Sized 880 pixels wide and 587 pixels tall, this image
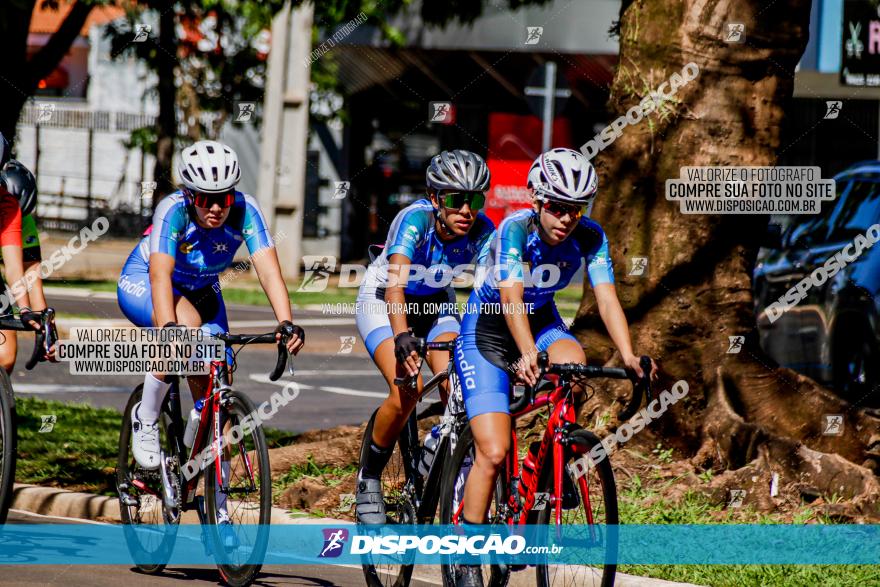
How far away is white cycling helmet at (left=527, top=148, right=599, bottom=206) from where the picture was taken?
5809mm

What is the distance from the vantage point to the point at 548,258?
6109mm

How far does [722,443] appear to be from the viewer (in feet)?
28.6

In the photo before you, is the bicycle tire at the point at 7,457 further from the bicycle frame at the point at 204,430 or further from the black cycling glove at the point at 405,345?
the black cycling glove at the point at 405,345

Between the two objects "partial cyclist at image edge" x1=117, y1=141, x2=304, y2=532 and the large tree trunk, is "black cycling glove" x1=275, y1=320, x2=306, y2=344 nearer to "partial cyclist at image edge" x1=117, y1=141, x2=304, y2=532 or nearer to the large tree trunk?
"partial cyclist at image edge" x1=117, y1=141, x2=304, y2=532

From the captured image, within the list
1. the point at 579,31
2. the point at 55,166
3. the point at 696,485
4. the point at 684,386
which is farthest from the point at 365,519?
the point at 55,166

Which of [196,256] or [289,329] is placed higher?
[196,256]

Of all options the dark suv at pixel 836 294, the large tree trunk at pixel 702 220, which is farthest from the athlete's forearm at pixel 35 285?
the dark suv at pixel 836 294

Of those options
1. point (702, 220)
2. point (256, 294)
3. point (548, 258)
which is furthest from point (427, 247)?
point (256, 294)

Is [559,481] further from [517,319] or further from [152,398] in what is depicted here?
[152,398]

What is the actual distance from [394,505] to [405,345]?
3.40 feet

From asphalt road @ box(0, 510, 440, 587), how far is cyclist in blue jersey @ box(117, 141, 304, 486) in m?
0.55

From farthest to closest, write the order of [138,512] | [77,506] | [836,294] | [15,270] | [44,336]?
1. [836,294]
2. [77,506]
3. [15,270]
4. [138,512]
5. [44,336]

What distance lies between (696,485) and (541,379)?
291cm

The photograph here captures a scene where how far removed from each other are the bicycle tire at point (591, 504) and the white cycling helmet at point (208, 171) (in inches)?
85.7
